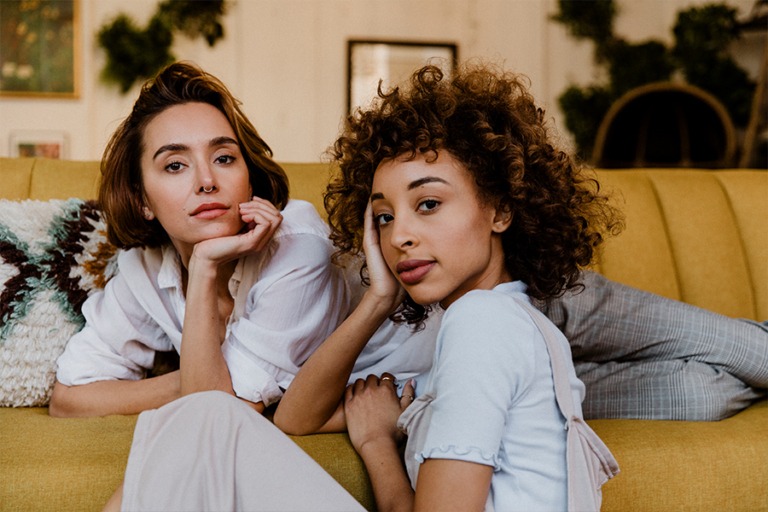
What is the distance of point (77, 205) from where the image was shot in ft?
6.64

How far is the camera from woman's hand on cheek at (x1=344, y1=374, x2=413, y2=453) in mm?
1554

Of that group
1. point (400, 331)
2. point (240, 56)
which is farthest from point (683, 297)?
point (240, 56)

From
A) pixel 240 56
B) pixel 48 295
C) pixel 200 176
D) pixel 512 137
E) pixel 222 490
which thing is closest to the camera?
pixel 222 490

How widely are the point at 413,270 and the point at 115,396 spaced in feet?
2.75

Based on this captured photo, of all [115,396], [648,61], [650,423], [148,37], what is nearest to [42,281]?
[115,396]

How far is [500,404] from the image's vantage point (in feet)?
3.57

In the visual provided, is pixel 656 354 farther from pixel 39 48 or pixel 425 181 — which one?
pixel 39 48

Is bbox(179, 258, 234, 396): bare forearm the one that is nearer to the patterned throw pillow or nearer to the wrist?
the wrist

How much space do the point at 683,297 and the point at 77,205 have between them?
5.48ft

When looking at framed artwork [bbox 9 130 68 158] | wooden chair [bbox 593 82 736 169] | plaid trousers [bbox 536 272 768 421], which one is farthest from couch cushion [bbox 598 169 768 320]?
framed artwork [bbox 9 130 68 158]

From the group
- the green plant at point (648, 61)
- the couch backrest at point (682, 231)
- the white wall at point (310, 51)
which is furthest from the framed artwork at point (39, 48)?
the couch backrest at point (682, 231)

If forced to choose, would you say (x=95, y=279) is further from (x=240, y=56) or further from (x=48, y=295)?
(x=240, y=56)

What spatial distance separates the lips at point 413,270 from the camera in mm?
1268

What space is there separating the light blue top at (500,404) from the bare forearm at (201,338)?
0.60 metres
